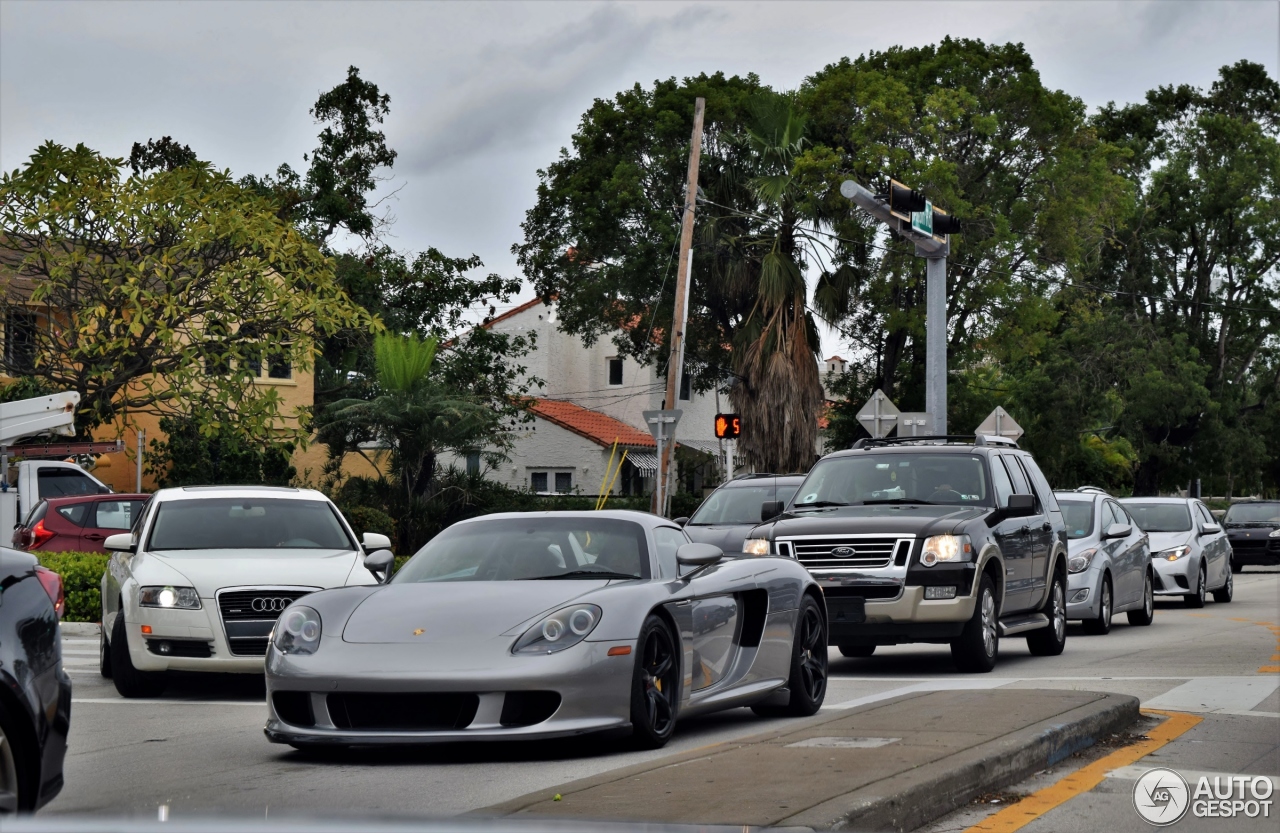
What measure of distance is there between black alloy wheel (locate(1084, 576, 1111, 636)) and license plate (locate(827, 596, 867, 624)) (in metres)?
6.21

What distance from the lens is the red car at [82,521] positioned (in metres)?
20.9

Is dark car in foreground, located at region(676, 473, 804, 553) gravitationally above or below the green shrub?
above

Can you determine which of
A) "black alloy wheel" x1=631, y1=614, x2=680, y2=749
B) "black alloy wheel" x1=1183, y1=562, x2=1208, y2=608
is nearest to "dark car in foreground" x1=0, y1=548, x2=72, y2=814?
"black alloy wheel" x1=631, y1=614, x2=680, y2=749

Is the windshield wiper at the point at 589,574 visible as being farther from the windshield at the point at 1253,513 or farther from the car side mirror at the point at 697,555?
the windshield at the point at 1253,513

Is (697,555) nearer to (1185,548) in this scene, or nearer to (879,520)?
(879,520)

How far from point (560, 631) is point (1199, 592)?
1792 centimetres

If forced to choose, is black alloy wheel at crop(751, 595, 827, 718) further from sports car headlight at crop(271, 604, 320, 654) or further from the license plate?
sports car headlight at crop(271, 604, 320, 654)

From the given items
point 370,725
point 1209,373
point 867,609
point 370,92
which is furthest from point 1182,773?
point 1209,373

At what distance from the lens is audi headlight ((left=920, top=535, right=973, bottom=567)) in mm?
12945

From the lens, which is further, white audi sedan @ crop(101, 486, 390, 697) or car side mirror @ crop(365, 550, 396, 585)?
white audi sedan @ crop(101, 486, 390, 697)

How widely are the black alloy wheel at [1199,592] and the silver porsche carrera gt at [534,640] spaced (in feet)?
51.3

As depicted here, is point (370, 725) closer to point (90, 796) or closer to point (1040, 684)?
point (90, 796)

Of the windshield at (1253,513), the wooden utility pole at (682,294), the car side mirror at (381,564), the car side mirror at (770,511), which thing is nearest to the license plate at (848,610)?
the car side mirror at (770,511)

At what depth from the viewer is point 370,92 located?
151 feet
